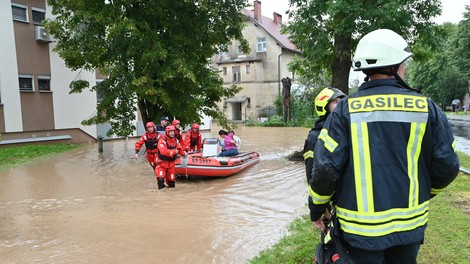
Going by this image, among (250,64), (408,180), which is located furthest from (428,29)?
(250,64)

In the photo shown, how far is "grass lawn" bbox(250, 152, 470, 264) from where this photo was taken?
3.95m

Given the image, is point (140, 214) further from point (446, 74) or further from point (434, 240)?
point (446, 74)

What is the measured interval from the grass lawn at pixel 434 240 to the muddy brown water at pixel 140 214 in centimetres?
38

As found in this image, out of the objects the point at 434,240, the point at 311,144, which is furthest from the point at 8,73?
the point at 434,240

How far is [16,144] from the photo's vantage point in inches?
658

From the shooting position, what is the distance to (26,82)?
1712 cm

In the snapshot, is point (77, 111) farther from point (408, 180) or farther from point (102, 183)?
point (408, 180)

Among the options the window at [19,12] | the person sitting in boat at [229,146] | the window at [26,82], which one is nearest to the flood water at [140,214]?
the person sitting in boat at [229,146]

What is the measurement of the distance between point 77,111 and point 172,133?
1263 cm

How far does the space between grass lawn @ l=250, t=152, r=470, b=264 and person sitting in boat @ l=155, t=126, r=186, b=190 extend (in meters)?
4.01

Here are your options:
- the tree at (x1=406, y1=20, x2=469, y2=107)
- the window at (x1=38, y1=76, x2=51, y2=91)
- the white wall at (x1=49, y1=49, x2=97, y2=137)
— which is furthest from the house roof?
the window at (x1=38, y1=76, x2=51, y2=91)

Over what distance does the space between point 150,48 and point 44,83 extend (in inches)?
335

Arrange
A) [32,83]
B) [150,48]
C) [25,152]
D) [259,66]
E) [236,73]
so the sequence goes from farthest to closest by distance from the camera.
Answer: [236,73]
[259,66]
[32,83]
[25,152]
[150,48]

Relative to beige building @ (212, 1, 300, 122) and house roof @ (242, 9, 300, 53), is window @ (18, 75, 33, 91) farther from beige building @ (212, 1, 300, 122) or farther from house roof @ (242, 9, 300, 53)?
house roof @ (242, 9, 300, 53)
